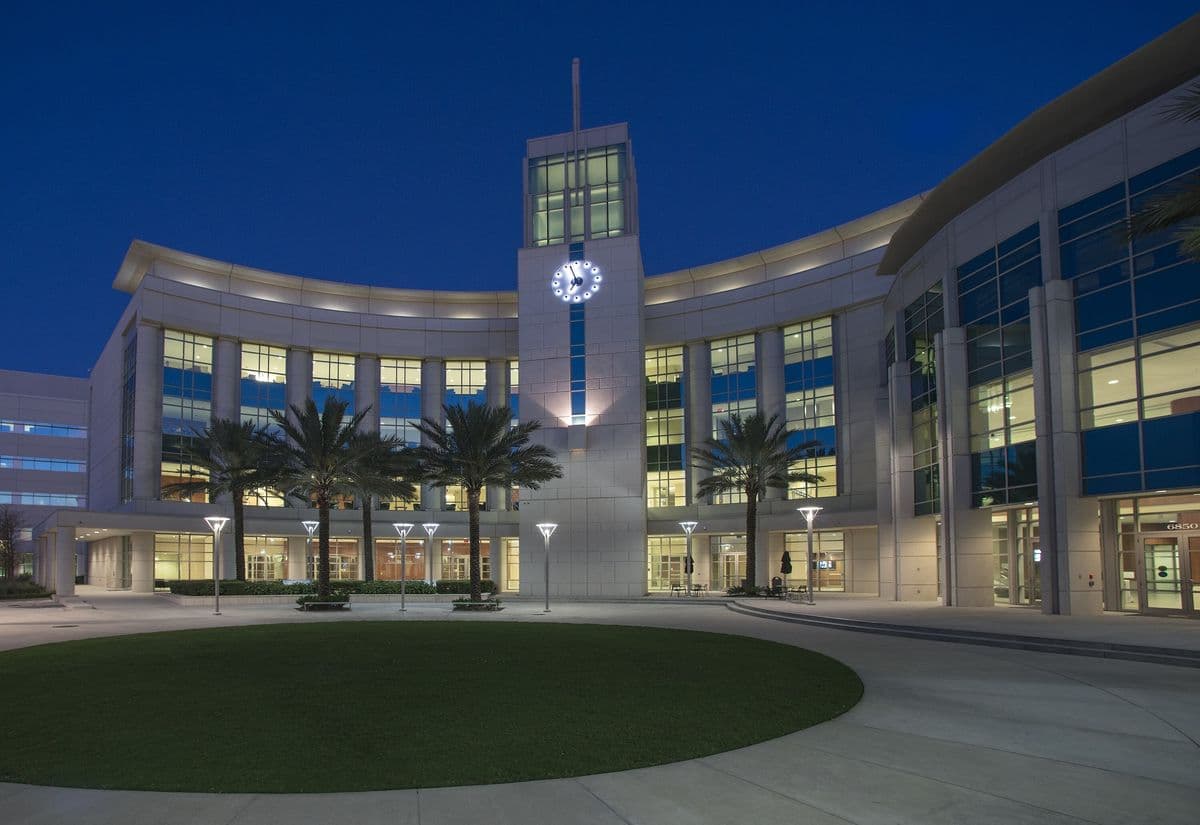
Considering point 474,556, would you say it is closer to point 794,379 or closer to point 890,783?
point 794,379

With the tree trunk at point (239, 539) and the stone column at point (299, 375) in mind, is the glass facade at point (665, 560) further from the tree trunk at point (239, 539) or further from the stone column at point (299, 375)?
the stone column at point (299, 375)

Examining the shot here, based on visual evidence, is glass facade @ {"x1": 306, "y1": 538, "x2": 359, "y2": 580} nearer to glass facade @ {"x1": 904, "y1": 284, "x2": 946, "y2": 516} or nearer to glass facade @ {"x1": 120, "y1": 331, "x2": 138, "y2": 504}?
glass facade @ {"x1": 120, "y1": 331, "x2": 138, "y2": 504}

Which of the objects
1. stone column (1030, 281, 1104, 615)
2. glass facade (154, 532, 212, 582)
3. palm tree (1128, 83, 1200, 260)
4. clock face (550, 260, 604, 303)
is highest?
clock face (550, 260, 604, 303)

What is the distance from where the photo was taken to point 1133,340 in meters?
27.0

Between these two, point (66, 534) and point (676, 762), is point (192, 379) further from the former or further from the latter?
point (676, 762)

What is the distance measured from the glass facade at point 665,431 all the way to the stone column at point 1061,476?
3373cm

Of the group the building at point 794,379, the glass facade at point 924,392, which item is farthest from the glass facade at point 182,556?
the glass facade at point 924,392

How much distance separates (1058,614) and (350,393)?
52403mm

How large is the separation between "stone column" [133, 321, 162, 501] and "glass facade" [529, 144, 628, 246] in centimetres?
2663

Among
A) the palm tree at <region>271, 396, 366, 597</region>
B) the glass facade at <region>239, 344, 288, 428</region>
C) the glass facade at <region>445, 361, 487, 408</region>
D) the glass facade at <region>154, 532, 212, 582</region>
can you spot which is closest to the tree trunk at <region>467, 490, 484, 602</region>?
the palm tree at <region>271, 396, 366, 597</region>

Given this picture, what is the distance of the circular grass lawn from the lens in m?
9.32

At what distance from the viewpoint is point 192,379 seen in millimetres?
62500

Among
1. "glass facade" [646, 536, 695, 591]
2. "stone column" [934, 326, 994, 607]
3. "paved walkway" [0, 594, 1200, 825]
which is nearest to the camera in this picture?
"paved walkway" [0, 594, 1200, 825]

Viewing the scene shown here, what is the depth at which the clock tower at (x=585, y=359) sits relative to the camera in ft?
179
